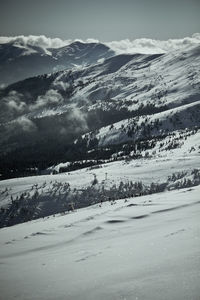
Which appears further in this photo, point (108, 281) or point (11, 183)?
point (11, 183)

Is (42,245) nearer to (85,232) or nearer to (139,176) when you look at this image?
(85,232)

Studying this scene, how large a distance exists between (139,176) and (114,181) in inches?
328

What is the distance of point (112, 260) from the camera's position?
473 inches

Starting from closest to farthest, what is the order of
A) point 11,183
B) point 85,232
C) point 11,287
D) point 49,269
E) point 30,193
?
point 11,287 → point 49,269 → point 85,232 → point 30,193 → point 11,183

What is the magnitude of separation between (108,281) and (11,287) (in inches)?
143

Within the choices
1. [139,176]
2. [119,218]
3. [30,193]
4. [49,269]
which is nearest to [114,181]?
[139,176]

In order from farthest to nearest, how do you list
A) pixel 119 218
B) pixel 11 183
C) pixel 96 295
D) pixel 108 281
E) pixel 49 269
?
pixel 11 183 → pixel 119 218 → pixel 49 269 → pixel 108 281 → pixel 96 295

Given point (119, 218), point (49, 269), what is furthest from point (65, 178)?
point (49, 269)

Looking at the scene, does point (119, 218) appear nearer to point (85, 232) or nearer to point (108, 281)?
point (85, 232)

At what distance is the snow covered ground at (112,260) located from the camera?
866 centimetres

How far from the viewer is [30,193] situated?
9019cm

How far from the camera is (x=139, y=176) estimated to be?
95.3 metres

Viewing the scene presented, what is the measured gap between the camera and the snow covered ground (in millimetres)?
8664

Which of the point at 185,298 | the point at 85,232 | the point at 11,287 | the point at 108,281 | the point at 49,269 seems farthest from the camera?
the point at 85,232
